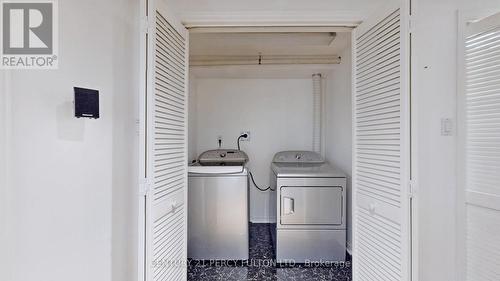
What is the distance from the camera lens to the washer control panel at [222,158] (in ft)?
11.6

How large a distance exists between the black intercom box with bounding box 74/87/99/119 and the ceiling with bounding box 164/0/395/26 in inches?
35.6

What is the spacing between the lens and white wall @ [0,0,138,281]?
1015mm

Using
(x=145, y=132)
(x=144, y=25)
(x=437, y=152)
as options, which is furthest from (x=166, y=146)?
(x=437, y=152)

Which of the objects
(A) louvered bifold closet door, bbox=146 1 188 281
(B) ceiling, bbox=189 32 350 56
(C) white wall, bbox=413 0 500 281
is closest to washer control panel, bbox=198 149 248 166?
(B) ceiling, bbox=189 32 350 56

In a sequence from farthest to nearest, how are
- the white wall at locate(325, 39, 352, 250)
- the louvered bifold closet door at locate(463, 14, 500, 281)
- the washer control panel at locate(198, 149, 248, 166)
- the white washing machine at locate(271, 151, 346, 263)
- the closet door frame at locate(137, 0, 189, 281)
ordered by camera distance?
1. the washer control panel at locate(198, 149, 248, 166)
2. the white wall at locate(325, 39, 352, 250)
3. the white washing machine at locate(271, 151, 346, 263)
4. the louvered bifold closet door at locate(463, 14, 500, 281)
5. the closet door frame at locate(137, 0, 189, 281)

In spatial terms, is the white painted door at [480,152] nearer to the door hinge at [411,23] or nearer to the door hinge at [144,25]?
the door hinge at [411,23]

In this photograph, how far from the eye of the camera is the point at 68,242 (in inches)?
46.8

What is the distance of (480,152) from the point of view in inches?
67.7

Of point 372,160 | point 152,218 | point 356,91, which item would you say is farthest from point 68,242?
point 356,91

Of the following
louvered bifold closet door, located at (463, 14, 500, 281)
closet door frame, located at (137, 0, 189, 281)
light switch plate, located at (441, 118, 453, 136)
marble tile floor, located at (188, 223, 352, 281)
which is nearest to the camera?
closet door frame, located at (137, 0, 189, 281)

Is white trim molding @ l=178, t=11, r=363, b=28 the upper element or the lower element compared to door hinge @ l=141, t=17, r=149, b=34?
upper

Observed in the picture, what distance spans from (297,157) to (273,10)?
7.16ft

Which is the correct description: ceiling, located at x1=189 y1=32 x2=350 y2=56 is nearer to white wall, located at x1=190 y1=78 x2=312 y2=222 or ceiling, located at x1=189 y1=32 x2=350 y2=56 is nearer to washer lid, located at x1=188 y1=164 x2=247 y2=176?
white wall, located at x1=190 y1=78 x2=312 y2=222

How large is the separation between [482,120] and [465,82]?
0.87 ft
